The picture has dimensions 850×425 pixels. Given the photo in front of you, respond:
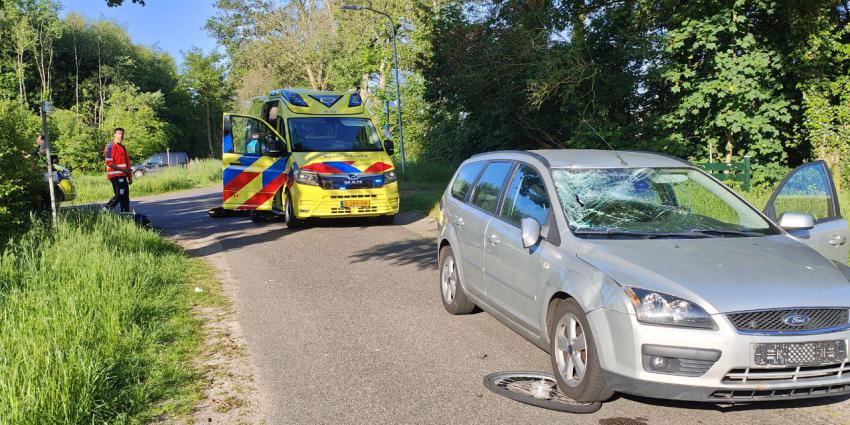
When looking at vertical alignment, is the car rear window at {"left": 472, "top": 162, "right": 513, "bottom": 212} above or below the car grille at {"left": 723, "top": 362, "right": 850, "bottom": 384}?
above

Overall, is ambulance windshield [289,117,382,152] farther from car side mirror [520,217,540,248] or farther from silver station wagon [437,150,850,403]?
car side mirror [520,217,540,248]

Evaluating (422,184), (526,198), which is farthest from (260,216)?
(526,198)

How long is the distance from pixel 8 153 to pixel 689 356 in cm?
935

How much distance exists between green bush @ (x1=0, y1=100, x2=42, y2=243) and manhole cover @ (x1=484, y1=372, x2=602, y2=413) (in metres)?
7.05

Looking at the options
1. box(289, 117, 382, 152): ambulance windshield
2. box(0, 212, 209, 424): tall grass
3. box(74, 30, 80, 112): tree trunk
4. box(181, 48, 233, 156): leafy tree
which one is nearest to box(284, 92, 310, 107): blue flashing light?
box(289, 117, 382, 152): ambulance windshield

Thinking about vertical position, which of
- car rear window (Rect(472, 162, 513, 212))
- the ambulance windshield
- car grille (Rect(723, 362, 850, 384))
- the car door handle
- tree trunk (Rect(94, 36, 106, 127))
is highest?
tree trunk (Rect(94, 36, 106, 127))

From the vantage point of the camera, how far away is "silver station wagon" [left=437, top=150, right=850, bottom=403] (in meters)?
3.79

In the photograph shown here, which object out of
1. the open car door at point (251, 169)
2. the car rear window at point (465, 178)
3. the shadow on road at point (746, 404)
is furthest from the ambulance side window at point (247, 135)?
the shadow on road at point (746, 404)

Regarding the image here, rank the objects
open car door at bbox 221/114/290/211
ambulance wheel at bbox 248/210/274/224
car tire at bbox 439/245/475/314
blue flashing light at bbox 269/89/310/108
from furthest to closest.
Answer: ambulance wheel at bbox 248/210/274/224, blue flashing light at bbox 269/89/310/108, open car door at bbox 221/114/290/211, car tire at bbox 439/245/475/314

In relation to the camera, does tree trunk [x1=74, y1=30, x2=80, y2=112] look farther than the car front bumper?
Yes

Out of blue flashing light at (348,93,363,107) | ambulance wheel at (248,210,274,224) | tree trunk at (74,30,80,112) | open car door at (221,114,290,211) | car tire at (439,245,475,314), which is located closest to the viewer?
car tire at (439,245,475,314)

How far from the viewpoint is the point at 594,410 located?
4250 mm

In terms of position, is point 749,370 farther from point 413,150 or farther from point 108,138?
point 108,138

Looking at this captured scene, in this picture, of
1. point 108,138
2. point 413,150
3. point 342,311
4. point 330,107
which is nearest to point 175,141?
point 108,138
